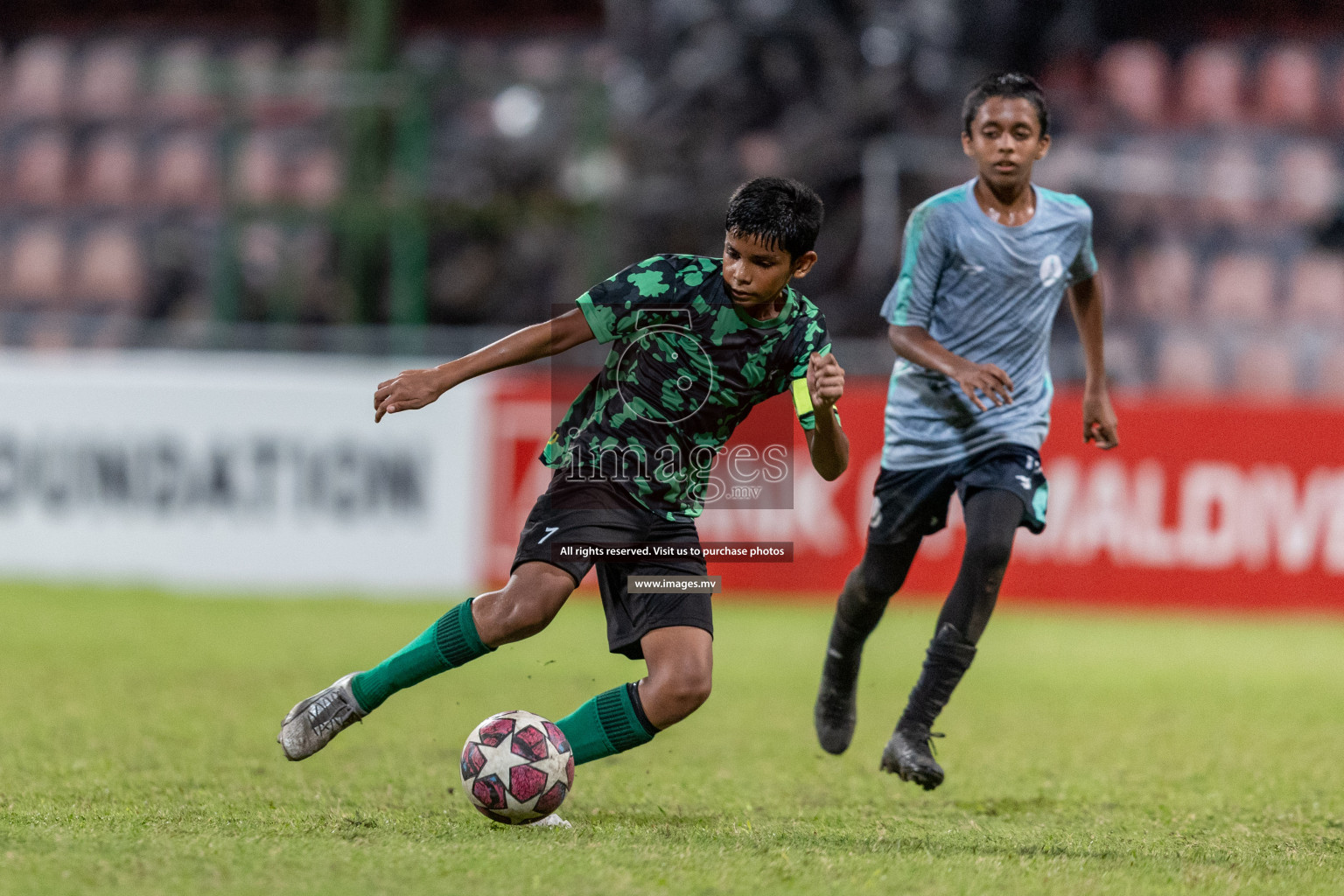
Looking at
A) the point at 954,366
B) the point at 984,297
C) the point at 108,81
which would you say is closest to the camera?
the point at 954,366

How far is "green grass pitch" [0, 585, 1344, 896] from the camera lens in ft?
11.3

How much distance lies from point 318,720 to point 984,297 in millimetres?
2271

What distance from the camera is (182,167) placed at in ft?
43.9

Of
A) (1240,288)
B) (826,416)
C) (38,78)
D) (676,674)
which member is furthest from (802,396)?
(38,78)

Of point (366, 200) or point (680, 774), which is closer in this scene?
point (680, 774)

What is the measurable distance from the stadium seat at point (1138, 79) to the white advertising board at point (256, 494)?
259 inches

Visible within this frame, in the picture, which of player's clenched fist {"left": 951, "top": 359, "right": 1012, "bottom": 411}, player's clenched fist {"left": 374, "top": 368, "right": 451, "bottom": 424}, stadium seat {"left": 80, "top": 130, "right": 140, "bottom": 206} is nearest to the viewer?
player's clenched fist {"left": 374, "top": 368, "right": 451, "bottom": 424}

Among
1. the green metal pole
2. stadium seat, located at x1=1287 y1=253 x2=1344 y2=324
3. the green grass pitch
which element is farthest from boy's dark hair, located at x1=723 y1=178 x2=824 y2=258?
stadium seat, located at x1=1287 y1=253 x2=1344 y2=324

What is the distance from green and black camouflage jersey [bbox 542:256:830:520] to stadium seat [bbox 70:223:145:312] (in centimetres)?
855

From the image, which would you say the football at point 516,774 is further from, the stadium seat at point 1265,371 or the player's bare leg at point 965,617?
the stadium seat at point 1265,371

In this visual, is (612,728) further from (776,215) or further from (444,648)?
(776,215)

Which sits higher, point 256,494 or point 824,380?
point 824,380

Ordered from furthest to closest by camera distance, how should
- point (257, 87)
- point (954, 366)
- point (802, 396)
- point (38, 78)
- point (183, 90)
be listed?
point (38, 78) → point (183, 90) → point (257, 87) → point (954, 366) → point (802, 396)

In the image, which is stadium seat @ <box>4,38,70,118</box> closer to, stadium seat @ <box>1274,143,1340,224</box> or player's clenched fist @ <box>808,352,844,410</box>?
stadium seat @ <box>1274,143,1340,224</box>
